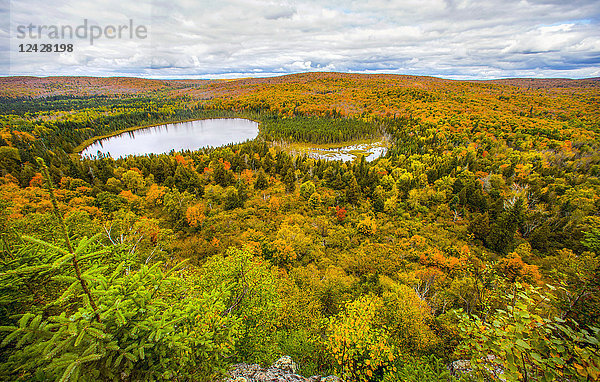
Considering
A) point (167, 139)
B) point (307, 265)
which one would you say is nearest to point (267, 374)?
point (307, 265)

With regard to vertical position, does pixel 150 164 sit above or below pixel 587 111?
below

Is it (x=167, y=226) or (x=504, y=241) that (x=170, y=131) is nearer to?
(x=167, y=226)

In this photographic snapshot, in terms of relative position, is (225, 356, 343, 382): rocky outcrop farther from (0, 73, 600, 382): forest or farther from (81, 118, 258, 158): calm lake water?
(81, 118, 258, 158): calm lake water

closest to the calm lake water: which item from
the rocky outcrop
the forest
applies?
the forest

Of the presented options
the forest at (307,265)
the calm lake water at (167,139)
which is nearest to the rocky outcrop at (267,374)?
the forest at (307,265)

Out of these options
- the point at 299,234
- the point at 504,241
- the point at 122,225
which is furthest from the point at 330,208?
the point at 122,225

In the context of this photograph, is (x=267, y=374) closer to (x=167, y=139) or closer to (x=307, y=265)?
(x=307, y=265)
